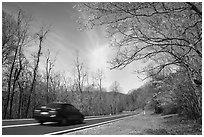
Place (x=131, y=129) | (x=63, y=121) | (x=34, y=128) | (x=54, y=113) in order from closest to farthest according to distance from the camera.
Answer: (x=34, y=128), (x=131, y=129), (x=54, y=113), (x=63, y=121)

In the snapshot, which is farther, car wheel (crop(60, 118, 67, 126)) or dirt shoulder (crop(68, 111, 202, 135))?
car wheel (crop(60, 118, 67, 126))

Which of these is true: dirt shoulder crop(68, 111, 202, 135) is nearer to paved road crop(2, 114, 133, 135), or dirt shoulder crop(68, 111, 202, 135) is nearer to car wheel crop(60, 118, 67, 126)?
paved road crop(2, 114, 133, 135)

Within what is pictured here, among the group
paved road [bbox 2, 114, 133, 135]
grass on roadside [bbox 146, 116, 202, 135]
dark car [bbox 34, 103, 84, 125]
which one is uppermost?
dark car [bbox 34, 103, 84, 125]

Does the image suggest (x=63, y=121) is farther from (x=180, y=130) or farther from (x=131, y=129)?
(x=180, y=130)

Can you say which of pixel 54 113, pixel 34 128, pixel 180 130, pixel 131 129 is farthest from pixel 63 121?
pixel 180 130

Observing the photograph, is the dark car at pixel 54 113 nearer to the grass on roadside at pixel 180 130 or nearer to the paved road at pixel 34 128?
the paved road at pixel 34 128

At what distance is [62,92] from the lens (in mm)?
17141

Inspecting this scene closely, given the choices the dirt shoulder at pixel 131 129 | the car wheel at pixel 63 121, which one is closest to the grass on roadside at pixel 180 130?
the dirt shoulder at pixel 131 129

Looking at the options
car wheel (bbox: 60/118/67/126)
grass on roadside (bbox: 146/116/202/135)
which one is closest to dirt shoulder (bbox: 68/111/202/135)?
grass on roadside (bbox: 146/116/202/135)

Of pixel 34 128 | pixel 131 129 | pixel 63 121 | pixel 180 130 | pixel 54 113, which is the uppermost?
pixel 54 113

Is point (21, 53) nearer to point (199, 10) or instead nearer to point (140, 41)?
point (140, 41)

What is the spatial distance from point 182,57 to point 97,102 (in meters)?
11.0

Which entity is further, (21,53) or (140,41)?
(21,53)

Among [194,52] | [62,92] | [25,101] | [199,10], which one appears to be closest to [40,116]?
[62,92]
